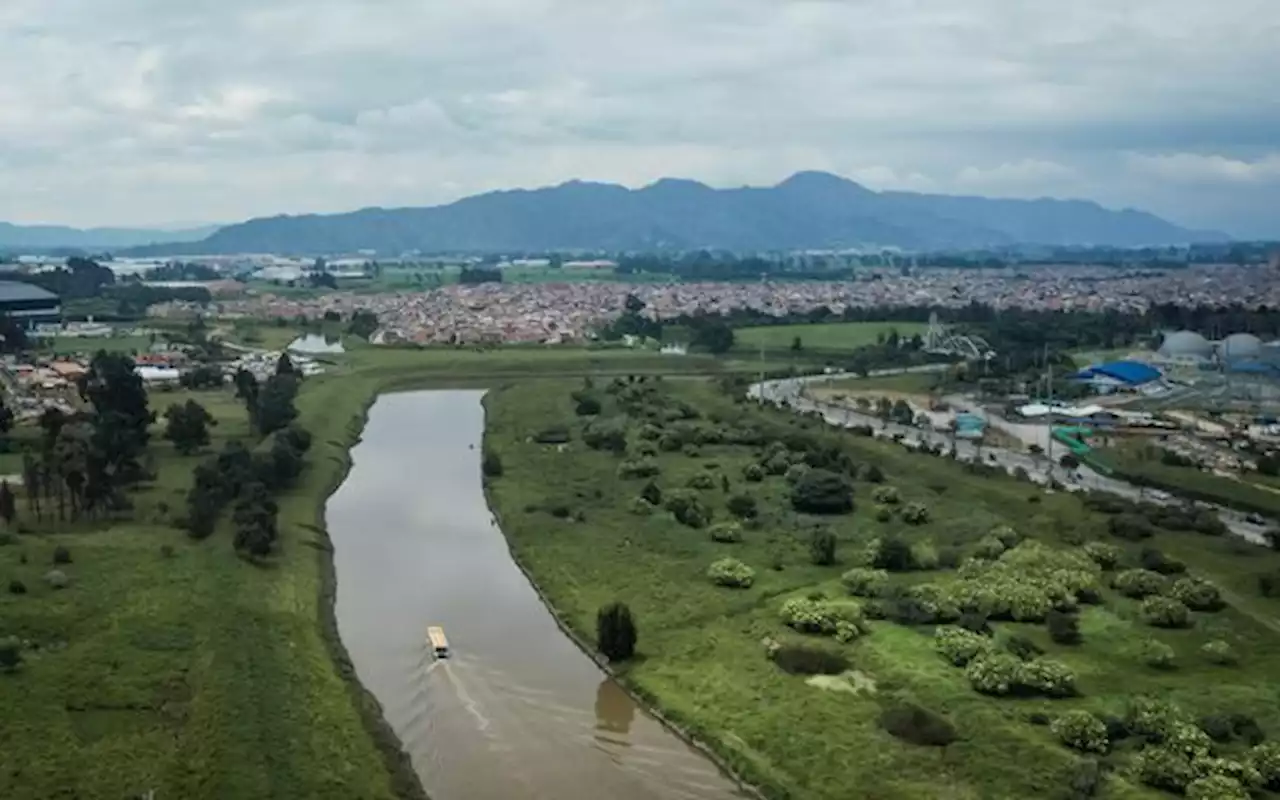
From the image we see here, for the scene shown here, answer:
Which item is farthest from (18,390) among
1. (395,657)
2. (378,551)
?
(395,657)

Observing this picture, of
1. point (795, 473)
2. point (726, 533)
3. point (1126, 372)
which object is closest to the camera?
point (726, 533)

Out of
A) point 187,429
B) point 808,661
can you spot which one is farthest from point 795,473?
point 187,429

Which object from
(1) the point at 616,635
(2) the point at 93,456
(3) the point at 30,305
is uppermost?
(3) the point at 30,305

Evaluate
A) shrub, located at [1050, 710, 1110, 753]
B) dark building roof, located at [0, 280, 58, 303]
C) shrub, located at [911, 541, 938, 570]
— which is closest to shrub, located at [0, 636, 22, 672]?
shrub, located at [1050, 710, 1110, 753]

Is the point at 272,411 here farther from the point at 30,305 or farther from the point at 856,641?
the point at 30,305

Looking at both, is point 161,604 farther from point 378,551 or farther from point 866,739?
point 866,739
